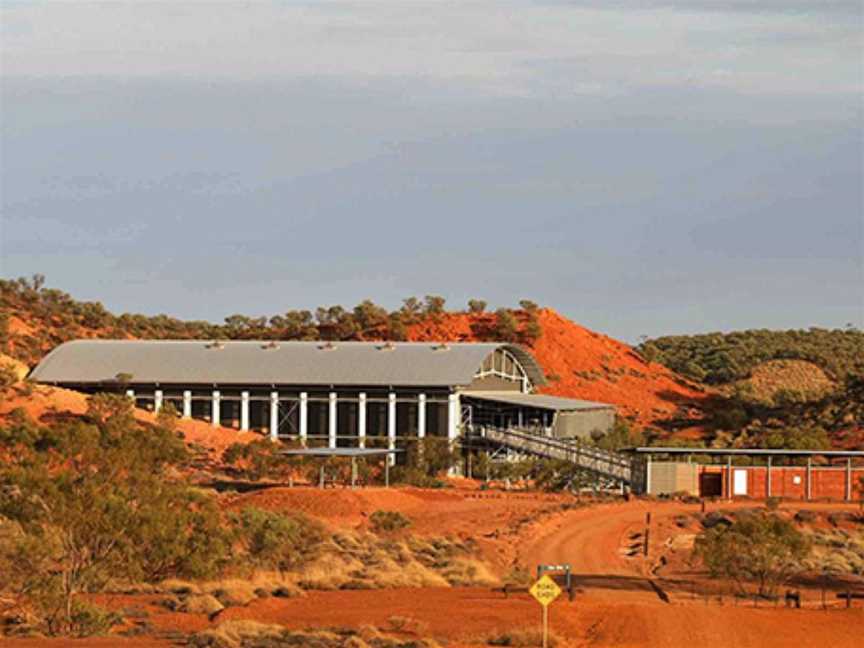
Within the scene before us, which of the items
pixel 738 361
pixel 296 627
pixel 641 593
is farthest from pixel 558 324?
pixel 296 627

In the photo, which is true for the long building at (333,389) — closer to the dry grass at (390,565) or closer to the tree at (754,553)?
the dry grass at (390,565)

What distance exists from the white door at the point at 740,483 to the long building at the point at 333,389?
1161cm

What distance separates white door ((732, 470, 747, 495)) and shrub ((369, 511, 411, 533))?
16456 mm

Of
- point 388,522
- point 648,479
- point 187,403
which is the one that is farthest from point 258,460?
point 648,479

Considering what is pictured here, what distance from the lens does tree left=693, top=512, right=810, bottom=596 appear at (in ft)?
144

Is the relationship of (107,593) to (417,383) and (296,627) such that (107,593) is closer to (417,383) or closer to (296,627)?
(296,627)

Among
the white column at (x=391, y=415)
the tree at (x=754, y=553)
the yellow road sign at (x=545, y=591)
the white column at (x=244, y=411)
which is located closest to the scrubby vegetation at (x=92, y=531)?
the yellow road sign at (x=545, y=591)

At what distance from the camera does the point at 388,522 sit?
56.2m

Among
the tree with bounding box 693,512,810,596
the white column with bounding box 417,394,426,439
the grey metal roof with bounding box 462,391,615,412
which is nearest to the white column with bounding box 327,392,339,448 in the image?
the white column with bounding box 417,394,426,439

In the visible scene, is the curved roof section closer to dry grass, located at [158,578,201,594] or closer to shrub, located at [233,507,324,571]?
shrub, located at [233,507,324,571]

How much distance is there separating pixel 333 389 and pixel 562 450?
11.1m

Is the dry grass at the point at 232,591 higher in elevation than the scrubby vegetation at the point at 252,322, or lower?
lower

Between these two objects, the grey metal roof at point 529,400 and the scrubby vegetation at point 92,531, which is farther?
the grey metal roof at point 529,400

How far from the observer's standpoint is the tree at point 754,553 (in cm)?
4400
